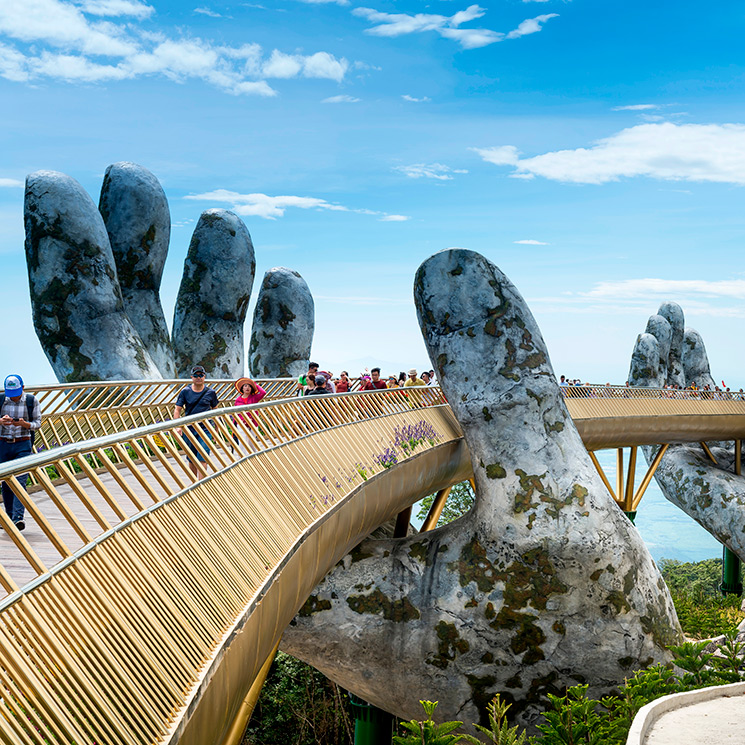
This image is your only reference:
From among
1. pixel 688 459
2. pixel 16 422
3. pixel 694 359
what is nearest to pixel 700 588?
pixel 688 459

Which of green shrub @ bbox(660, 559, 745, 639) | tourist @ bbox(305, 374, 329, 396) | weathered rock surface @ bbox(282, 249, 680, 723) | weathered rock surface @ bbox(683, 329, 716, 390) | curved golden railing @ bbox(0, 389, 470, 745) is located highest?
weathered rock surface @ bbox(683, 329, 716, 390)

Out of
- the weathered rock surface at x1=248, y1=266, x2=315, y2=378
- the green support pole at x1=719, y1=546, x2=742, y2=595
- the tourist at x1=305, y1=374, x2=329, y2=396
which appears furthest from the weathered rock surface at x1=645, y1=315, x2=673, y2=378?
the tourist at x1=305, y1=374, x2=329, y2=396

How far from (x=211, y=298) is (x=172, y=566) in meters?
20.9

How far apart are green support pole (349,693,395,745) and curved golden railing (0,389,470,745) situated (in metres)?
5.87

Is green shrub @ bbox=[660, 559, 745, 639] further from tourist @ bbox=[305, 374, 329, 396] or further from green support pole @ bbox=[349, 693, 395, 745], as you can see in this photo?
tourist @ bbox=[305, 374, 329, 396]

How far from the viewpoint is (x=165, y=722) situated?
12.0 feet

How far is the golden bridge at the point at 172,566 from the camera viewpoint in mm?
3174

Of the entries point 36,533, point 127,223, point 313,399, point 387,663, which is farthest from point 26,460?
point 127,223

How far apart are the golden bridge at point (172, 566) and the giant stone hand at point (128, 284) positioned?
820 cm

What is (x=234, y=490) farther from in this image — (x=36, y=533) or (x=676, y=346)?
(x=676, y=346)

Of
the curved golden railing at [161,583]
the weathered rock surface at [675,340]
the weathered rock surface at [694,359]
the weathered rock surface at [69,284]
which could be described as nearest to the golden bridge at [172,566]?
the curved golden railing at [161,583]

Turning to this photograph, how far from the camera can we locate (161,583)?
4.29 m

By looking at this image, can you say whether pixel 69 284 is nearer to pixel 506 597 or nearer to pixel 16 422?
pixel 16 422

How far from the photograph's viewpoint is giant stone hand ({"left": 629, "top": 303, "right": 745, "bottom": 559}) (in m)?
26.6
